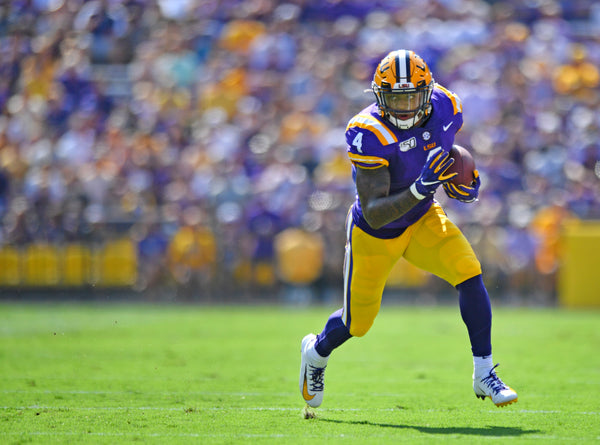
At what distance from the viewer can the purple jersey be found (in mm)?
4480

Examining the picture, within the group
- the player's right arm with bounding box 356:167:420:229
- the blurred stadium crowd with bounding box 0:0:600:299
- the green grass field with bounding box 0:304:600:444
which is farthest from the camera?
the blurred stadium crowd with bounding box 0:0:600:299

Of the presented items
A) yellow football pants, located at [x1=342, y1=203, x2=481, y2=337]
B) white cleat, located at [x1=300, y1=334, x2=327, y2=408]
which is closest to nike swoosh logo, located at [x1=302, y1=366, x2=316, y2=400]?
white cleat, located at [x1=300, y1=334, x2=327, y2=408]

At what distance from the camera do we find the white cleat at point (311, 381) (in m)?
4.69

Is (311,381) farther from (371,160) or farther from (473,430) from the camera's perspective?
(371,160)

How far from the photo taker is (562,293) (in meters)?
11.2

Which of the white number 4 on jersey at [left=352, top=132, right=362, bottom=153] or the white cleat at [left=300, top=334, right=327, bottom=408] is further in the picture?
the white cleat at [left=300, top=334, right=327, bottom=408]

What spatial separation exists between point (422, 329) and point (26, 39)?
9.92 metres

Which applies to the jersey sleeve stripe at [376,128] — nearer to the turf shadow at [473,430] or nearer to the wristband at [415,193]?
the wristband at [415,193]

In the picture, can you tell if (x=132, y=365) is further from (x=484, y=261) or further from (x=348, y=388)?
(x=484, y=261)

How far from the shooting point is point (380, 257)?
15.3 feet

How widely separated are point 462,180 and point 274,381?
2133 millimetres

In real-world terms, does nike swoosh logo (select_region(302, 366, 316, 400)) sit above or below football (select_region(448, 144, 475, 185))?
below

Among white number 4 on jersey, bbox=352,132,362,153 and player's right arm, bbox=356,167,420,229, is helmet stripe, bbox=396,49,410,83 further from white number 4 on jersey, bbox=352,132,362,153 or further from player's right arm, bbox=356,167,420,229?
player's right arm, bbox=356,167,420,229

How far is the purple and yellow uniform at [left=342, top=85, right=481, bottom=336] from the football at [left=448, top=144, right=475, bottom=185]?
8cm
